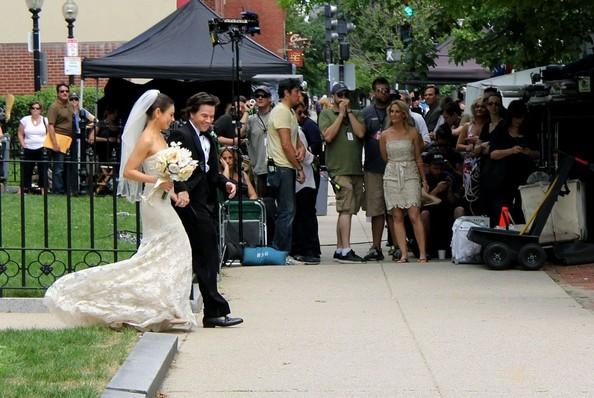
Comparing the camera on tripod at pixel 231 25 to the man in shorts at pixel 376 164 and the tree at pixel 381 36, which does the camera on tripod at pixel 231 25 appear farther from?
the tree at pixel 381 36

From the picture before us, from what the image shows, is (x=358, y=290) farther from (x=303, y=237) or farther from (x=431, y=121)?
(x=431, y=121)

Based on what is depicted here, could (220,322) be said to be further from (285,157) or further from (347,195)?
(347,195)

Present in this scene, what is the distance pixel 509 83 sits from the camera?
21.0 m

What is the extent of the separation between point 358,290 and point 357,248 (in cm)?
427

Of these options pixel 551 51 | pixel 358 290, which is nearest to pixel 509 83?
pixel 551 51

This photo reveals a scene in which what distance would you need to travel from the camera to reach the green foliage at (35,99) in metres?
27.0

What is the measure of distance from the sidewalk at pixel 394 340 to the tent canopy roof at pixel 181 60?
6.39 m

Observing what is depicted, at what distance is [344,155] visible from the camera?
13.9 meters

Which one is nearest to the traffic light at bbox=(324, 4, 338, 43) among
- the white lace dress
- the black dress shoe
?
the white lace dress

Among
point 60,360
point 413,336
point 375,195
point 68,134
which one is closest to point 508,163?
point 375,195

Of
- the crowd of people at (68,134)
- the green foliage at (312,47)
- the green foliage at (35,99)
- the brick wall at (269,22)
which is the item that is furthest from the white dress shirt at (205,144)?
the green foliage at (312,47)

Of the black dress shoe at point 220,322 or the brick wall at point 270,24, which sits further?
the brick wall at point 270,24

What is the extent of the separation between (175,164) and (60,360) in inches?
74.8

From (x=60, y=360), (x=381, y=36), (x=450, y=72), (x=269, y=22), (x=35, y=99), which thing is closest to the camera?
(x=60, y=360)
